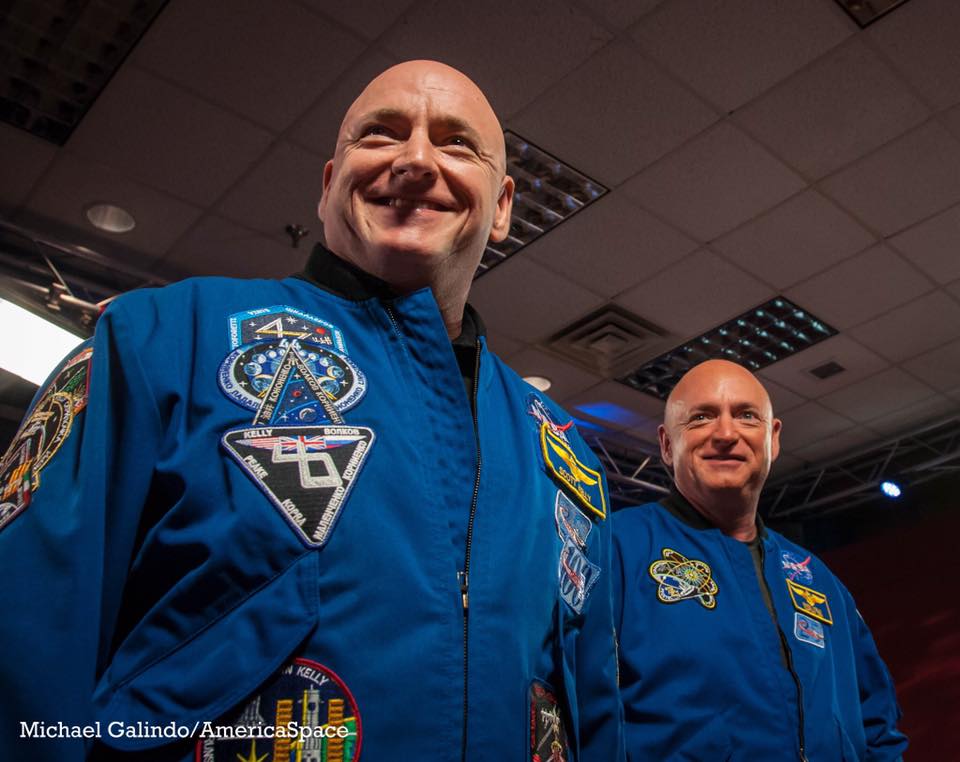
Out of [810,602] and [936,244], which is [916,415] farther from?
[810,602]

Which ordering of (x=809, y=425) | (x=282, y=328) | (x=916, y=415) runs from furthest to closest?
(x=809, y=425)
(x=916, y=415)
(x=282, y=328)

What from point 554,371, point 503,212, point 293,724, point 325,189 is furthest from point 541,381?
point 293,724

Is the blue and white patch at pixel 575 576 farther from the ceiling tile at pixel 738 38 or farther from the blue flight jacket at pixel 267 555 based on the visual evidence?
the ceiling tile at pixel 738 38

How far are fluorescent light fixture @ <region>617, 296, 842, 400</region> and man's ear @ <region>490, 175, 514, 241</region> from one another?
3474 mm

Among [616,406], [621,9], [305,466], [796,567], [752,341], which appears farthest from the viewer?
[616,406]

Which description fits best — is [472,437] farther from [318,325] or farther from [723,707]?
[723,707]

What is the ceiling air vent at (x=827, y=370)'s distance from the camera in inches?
203

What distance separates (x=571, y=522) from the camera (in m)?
1.02

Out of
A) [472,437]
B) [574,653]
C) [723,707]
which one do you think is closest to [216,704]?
[472,437]

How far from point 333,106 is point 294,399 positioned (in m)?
2.67

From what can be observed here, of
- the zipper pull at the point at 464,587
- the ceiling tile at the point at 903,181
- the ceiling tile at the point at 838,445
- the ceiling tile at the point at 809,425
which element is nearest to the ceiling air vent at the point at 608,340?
the ceiling tile at the point at 903,181

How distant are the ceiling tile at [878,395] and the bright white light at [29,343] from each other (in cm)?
470

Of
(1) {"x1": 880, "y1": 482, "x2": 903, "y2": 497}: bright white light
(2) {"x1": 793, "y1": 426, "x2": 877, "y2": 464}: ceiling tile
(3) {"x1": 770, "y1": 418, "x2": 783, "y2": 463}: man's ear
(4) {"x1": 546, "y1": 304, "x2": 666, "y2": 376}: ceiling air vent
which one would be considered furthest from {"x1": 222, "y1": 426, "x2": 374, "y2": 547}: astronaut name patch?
(1) {"x1": 880, "y1": 482, "x2": 903, "y2": 497}: bright white light

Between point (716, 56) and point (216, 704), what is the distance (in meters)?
2.95
